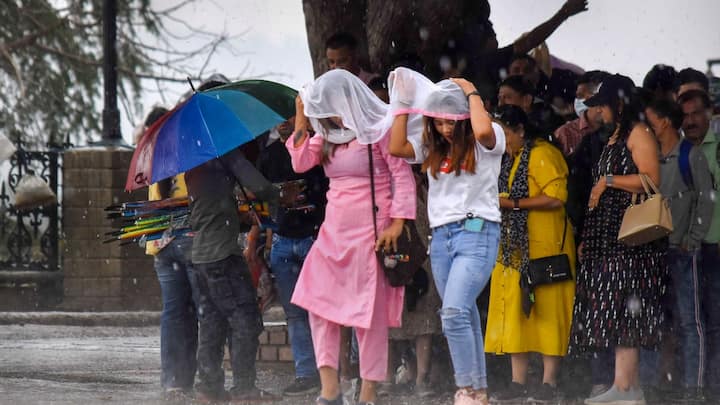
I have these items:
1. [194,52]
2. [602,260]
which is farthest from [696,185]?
[194,52]

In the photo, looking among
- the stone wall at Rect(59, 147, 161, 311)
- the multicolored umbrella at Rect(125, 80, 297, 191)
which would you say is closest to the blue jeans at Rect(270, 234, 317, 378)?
the multicolored umbrella at Rect(125, 80, 297, 191)

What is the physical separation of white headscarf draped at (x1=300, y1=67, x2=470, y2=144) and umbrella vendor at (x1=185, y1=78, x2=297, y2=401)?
761mm

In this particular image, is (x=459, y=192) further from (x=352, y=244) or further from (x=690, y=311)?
(x=690, y=311)

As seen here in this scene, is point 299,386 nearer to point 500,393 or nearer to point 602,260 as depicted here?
point 500,393

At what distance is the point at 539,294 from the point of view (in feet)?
29.2

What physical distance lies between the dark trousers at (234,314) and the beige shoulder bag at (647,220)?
7.30 feet

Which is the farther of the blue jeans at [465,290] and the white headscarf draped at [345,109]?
the white headscarf draped at [345,109]

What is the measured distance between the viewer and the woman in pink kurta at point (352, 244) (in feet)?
26.2

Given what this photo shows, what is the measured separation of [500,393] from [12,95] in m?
15.4

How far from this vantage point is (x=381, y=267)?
8.03 metres

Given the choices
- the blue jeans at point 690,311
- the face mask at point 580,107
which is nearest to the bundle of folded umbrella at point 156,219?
the face mask at point 580,107

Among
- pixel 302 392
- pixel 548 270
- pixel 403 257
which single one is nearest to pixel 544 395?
pixel 548 270

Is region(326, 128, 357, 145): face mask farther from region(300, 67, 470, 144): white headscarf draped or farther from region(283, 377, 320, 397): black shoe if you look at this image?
region(283, 377, 320, 397): black shoe

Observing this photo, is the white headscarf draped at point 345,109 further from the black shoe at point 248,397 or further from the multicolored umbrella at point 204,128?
the black shoe at point 248,397
